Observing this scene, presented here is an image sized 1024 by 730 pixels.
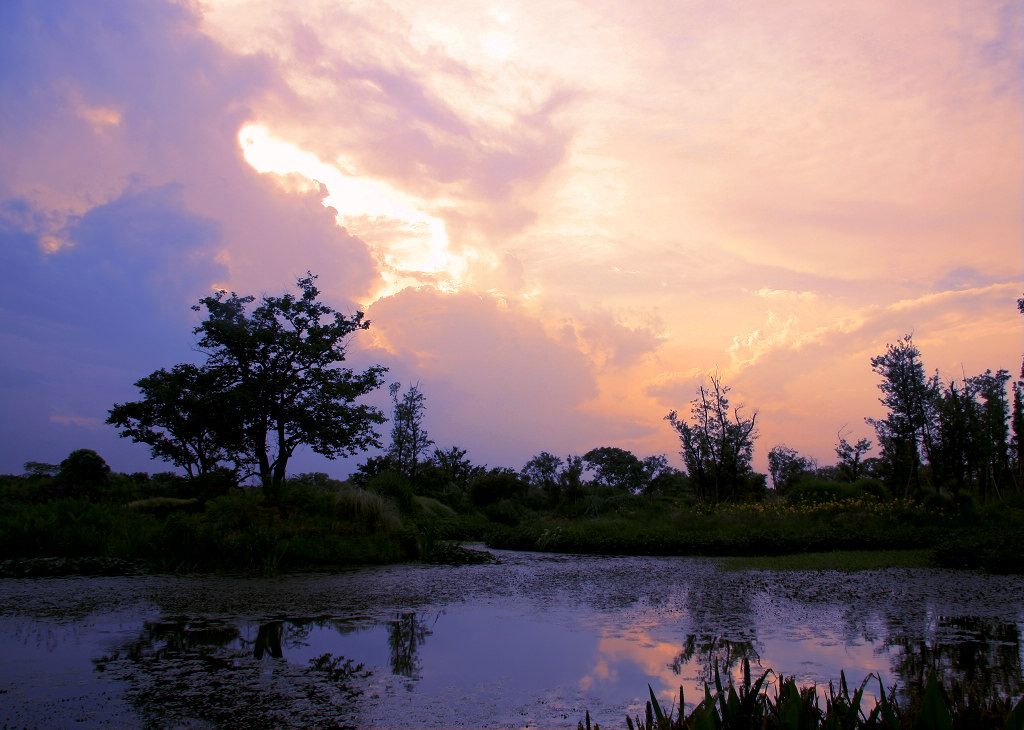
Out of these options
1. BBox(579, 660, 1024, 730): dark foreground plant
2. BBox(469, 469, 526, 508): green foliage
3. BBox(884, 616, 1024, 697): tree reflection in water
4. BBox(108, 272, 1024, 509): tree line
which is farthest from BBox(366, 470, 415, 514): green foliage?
BBox(579, 660, 1024, 730): dark foreground plant

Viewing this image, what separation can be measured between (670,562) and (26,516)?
42.3 ft

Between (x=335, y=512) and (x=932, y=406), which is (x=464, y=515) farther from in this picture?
(x=932, y=406)

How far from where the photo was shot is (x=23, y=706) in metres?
4.22

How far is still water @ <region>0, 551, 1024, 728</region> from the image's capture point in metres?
4.42

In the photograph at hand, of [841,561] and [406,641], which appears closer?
[406,641]

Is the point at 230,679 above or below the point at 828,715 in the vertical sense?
below

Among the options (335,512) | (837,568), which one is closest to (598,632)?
(837,568)

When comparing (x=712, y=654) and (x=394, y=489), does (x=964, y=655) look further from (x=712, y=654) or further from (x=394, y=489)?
(x=394, y=489)

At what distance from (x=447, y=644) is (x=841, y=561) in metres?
9.64

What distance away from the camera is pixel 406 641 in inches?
254

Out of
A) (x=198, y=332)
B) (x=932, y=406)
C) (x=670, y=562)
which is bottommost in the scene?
(x=670, y=562)

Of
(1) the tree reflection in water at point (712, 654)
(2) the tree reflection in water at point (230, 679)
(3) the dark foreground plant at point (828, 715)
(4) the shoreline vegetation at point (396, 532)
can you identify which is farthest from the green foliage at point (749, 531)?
(3) the dark foreground plant at point (828, 715)

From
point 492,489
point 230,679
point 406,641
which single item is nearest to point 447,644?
point 406,641

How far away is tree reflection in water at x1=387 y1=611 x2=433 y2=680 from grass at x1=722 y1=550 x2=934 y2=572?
739cm
